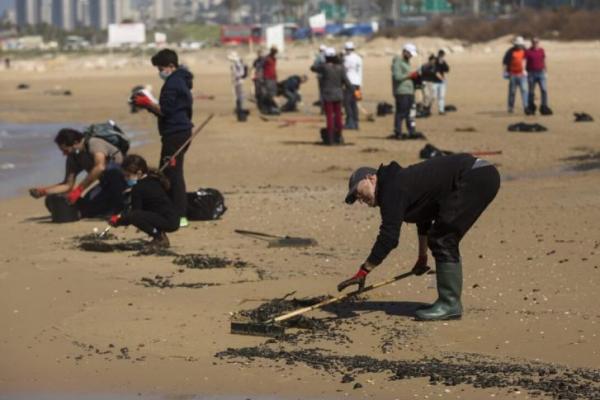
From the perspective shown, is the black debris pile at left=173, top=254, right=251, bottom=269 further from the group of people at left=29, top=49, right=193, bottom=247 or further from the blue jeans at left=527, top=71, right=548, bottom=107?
the blue jeans at left=527, top=71, right=548, bottom=107

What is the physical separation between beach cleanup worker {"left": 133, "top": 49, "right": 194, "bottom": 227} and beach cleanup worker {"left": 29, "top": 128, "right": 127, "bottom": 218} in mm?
750

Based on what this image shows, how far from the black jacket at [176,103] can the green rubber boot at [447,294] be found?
4365 mm

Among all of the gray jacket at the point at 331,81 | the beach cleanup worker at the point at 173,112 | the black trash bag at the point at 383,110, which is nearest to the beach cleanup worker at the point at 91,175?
the beach cleanup worker at the point at 173,112

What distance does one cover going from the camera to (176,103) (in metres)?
12.3

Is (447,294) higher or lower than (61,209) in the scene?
higher

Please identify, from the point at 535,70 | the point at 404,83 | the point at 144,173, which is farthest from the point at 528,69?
the point at 144,173

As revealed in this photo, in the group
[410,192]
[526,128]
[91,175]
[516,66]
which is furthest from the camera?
[516,66]

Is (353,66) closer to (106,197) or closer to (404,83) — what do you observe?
(404,83)

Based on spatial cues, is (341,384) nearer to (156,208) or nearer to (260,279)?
(260,279)

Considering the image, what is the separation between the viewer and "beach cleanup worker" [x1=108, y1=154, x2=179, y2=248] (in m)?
11.4

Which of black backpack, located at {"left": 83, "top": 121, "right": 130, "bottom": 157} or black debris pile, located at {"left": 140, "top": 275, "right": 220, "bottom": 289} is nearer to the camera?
black debris pile, located at {"left": 140, "top": 275, "right": 220, "bottom": 289}

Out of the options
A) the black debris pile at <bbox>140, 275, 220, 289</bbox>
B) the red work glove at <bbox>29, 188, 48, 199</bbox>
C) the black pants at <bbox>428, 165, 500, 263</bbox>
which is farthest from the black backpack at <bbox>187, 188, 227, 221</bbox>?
the black pants at <bbox>428, 165, 500, 263</bbox>

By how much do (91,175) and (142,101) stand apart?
0.99 metres

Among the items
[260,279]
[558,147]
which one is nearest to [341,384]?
[260,279]
